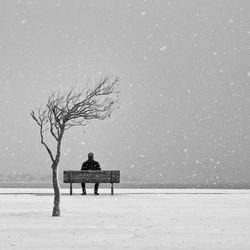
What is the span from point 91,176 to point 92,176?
46 millimetres

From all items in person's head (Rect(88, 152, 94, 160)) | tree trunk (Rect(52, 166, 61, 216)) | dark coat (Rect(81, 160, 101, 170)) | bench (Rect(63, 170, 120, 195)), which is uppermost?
person's head (Rect(88, 152, 94, 160))

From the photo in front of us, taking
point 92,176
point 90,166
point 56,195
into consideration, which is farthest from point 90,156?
point 56,195

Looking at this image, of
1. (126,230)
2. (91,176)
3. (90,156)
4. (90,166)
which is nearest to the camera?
(126,230)

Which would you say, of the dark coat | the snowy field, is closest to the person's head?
the dark coat

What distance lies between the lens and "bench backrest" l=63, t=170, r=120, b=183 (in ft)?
97.0

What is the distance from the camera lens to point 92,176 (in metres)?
29.6

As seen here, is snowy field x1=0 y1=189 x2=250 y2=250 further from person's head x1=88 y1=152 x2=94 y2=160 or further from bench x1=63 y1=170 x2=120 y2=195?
person's head x1=88 y1=152 x2=94 y2=160

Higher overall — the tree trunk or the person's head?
the person's head

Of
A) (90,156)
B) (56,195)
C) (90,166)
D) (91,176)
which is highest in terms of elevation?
(90,156)

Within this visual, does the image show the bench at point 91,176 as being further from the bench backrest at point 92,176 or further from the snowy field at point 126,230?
the snowy field at point 126,230

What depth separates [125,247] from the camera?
9.73m

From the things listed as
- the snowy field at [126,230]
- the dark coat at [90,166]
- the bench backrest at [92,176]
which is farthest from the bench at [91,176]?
the snowy field at [126,230]

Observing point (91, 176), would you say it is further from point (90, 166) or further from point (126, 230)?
point (126, 230)

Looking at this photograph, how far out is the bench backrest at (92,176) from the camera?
2958 cm
